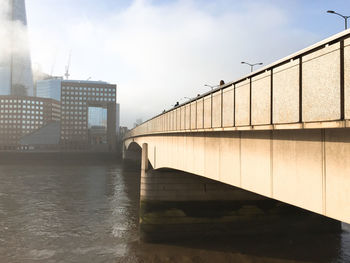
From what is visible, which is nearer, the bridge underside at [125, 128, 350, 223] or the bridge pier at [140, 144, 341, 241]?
the bridge underside at [125, 128, 350, 223]

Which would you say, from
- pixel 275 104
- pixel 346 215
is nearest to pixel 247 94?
pixel 275 104

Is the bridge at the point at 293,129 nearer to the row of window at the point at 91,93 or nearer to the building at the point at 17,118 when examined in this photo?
the building at the point at 17,118

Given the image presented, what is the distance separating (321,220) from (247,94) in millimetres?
16941

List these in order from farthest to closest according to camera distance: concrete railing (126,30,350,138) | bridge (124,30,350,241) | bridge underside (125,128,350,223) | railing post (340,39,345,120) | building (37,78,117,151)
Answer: building (37,78,117,151), bridge underside (125,128,350,223), bridge (124,30,350,241), concrete railing (126,30,350,138), railing post (340,39,345,120)

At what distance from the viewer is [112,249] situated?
63.5 ft

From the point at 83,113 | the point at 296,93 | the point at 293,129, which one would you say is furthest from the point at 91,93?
the point at 296,93

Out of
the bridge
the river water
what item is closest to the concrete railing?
the bridge

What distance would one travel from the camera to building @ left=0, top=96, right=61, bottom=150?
157 m

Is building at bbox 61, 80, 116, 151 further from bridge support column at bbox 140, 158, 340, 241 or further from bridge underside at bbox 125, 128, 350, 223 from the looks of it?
bridge underside at bbox 125, 128, 350, 223

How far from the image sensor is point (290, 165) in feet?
26.6

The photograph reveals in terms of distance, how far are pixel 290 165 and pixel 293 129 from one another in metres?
1.00

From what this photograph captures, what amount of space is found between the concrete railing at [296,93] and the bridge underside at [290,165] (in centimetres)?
38

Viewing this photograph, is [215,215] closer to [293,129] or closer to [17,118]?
[293,129]

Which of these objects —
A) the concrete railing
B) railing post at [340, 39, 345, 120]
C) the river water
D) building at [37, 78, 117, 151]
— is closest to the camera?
railing post at [340, 39, 345, 120]
